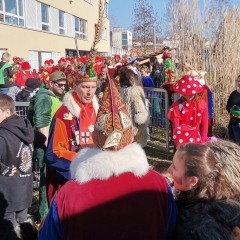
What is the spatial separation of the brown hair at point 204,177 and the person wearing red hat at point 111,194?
282 millimetres

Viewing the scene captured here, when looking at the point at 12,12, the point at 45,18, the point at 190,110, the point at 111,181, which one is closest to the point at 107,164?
the point at 111,181

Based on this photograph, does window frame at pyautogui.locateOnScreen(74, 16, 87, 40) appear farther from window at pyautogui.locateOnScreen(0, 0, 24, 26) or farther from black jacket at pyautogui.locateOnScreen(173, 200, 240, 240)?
black jacket at pyautogui.locateOnScreen(173, 200, 240, 240)

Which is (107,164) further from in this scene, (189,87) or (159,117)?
(159,117)

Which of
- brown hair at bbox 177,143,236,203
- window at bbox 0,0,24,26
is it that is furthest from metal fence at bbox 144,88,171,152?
window at bbox 0,0,24,26

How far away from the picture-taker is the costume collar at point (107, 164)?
4.77 feet

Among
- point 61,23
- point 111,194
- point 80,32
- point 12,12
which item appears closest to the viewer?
point 111,194

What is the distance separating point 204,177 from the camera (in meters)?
1.78

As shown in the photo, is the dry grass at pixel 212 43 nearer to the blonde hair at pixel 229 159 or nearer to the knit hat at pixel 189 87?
the knit hat at pixel 189 87

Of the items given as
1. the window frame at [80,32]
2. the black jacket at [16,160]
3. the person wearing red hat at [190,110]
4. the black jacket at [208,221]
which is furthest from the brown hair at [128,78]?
the window frame at [80,32]

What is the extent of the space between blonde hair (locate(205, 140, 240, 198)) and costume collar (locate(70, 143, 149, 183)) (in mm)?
556

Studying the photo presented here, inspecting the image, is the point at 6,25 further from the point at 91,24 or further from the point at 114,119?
the point at 114,119

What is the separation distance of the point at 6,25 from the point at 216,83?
12.4 metres

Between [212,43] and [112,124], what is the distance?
6.09 meters

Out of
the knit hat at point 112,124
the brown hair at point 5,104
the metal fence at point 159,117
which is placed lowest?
the metal fence at point 159,117
